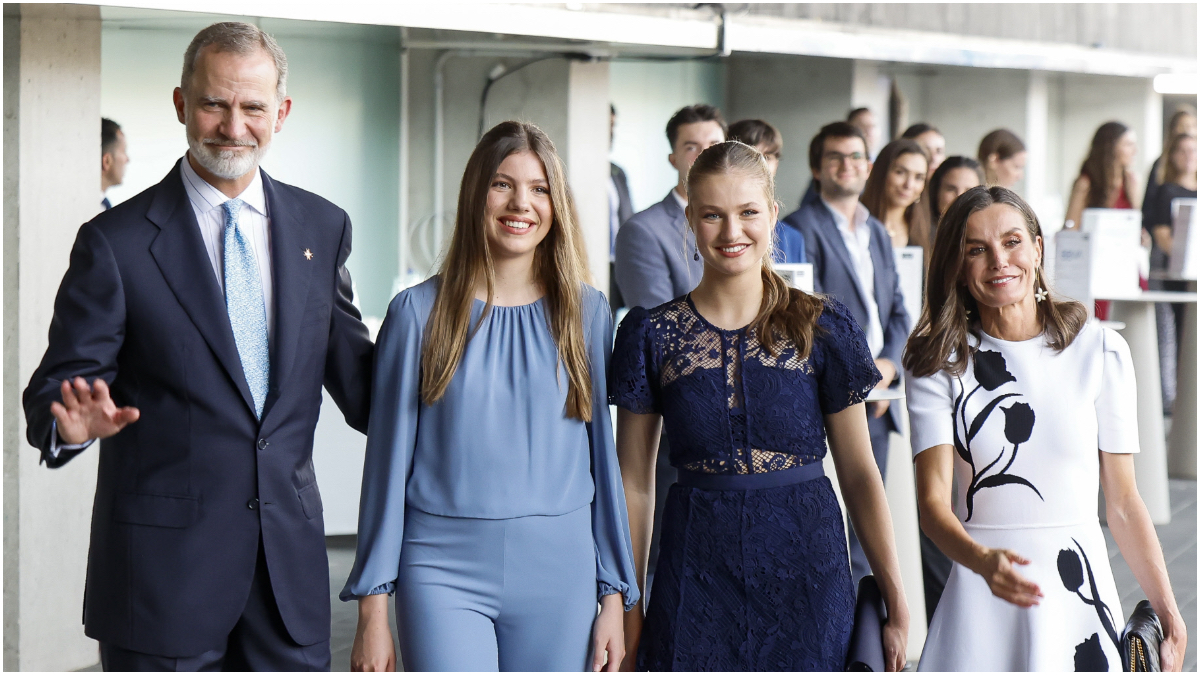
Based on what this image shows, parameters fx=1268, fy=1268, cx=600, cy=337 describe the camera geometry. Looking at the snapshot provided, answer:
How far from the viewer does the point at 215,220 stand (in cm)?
259

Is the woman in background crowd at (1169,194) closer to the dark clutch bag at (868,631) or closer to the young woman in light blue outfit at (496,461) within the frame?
the dark clutch bag at (868,631)

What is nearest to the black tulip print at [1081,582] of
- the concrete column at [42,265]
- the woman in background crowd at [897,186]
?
the woman in background crowd at [897,186]

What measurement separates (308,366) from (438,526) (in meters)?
0.42

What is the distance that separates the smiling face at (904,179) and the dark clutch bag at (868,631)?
10.8 feet

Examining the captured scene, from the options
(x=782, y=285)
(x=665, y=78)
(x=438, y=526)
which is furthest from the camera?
(x=665, y=78)

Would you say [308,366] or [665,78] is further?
[665,78]

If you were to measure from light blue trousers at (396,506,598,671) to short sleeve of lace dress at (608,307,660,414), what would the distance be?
27 centimetres

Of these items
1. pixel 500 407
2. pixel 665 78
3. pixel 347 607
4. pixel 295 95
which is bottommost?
pixel 347 607

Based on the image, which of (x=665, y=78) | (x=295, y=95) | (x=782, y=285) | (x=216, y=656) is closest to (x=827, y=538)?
(x=782, y=285)

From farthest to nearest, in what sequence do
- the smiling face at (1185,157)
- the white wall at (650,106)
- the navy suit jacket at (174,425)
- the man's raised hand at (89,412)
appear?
the white wall at (650,106), the smiling face at (1185,157), the navy suit jacket at (174,425), the man's raised hand at (89,412)

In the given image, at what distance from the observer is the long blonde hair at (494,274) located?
2.55m

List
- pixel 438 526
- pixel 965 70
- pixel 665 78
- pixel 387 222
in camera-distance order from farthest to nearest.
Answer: pixel 965 70 < pixel 665 78 < pixel 387 222 < pixel 438 526

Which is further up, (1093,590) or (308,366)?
(308,366)

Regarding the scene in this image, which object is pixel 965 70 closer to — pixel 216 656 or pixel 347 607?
pixel 347 607
